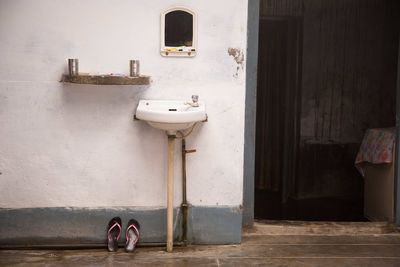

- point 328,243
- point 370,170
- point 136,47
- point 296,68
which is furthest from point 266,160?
point 136,47

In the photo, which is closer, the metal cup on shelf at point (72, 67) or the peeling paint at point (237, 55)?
the metal cup on shelf at point (72, 67)

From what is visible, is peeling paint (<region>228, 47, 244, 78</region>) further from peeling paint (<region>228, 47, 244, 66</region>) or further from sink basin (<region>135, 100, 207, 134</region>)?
sink basin (<region>135, 100, 207, 134</region>)

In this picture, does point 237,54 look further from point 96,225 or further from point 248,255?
point 96,225

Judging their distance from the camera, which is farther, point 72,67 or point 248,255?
point 248,255

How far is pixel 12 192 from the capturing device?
4.03 m

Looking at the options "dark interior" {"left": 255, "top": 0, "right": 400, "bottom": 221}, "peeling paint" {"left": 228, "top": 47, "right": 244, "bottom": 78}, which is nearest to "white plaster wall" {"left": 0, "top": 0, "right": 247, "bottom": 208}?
"peeling paint" {"left": 228, "top": 47, "right": 244, "bottom": 78}

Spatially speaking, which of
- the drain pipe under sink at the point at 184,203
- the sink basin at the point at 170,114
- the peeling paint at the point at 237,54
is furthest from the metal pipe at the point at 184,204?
the peeling paint at the point at 237,54

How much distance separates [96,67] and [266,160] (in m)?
3.09

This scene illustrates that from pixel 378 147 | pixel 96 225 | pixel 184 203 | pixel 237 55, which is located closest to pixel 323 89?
pixel 378 147

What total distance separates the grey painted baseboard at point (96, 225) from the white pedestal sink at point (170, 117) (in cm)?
19

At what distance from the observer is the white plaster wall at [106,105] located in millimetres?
3934

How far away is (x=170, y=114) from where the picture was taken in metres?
3.61

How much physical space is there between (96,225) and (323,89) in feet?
10.6

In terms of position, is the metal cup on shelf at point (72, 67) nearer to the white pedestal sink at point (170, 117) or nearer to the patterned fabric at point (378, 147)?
the white pedestal sink at point (170, 117)
